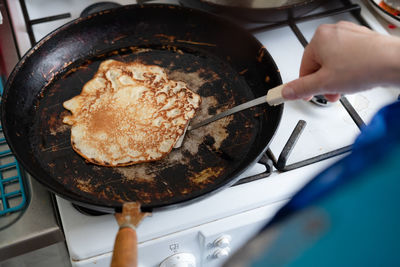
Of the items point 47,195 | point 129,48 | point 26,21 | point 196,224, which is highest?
point 26,21

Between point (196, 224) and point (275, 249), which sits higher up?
point (196, 224)

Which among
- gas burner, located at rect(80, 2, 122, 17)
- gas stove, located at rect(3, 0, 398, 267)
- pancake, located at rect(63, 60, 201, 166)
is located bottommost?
gas stove, located at rect(3, 0, 398, 267)

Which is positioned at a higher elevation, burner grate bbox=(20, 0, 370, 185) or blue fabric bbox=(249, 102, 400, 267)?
burner grate bbox=(20, 0, 370, 185)

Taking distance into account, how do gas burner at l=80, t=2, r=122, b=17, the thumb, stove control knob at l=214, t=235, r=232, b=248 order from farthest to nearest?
1. gas burner at l=80, t=2, r=122, b=17
2. stove control knob at l=214, t=235, r=232, b=248
3. the thumb

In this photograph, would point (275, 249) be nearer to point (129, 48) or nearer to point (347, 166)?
point (347, 166)

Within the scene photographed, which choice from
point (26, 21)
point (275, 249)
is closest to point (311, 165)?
point (275, 249)

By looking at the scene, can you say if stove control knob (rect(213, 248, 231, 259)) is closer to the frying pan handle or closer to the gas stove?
the gas stove

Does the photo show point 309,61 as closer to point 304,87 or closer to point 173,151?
point 304,87

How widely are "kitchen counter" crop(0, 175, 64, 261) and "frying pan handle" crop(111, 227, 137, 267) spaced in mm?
291

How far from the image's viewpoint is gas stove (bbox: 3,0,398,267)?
80 centimetres

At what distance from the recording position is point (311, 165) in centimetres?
89

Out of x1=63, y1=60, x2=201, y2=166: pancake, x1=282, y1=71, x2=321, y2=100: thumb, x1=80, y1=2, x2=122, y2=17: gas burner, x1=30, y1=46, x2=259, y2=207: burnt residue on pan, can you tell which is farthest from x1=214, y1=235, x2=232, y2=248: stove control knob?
x1=80, y1=2, x2=122, y2=17: gas burner

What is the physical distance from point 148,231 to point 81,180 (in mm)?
193

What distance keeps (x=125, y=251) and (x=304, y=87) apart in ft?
1.40
